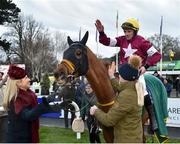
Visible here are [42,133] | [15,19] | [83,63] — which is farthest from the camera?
[15,19]

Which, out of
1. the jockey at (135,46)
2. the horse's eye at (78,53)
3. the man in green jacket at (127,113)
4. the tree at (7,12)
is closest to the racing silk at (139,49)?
the jockey at (135,46)

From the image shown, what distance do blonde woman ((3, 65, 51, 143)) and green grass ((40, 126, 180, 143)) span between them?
6.38 meters

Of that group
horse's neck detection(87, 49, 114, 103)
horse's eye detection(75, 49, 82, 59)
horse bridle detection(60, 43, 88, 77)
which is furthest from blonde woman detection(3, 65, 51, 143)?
horse's neck detection(87, 49, 114, 103)

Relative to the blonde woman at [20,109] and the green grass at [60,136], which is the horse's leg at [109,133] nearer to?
the blonde woman at [20,109]

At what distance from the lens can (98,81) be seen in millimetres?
5473

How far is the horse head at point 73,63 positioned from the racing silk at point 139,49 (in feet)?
3.57

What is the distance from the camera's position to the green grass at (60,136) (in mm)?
11289

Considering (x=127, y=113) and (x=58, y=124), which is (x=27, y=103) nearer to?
(x=127, y=113)

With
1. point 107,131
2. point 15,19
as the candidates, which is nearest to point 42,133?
point 107,131

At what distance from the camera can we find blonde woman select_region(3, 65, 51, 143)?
4.41 metres

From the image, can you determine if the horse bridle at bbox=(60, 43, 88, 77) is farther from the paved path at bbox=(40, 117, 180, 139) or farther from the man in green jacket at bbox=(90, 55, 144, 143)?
the paved path at bbox=(40, 117, 180, 139)

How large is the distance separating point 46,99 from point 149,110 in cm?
277

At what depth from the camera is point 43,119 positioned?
17516 millimetres

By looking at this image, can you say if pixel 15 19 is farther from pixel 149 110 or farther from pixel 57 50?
pixel 149 110
